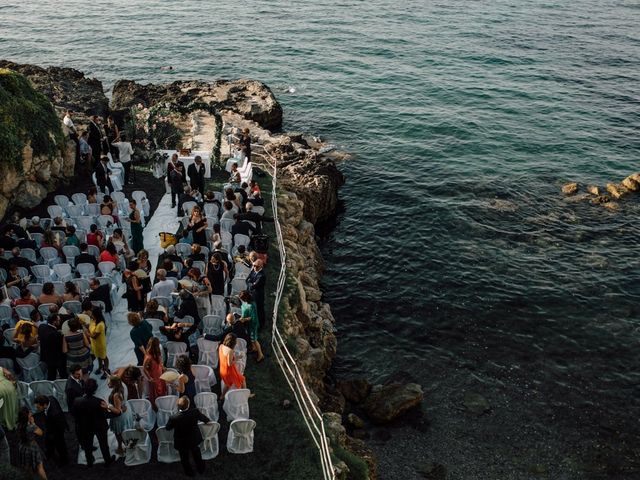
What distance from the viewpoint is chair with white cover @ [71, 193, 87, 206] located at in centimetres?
2089

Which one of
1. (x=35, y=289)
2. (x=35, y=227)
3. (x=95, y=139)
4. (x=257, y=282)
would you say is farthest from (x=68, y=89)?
(x=257, y=282)

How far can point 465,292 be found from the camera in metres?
25.6

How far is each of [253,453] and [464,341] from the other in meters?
Result: 12.9

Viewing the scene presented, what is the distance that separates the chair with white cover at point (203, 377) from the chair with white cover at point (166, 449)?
145 centimetres

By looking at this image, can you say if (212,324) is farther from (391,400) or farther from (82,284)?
(391,400)

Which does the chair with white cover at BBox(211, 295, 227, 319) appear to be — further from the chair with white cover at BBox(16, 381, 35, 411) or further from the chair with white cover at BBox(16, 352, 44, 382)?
the chair with white cover at BBox(16, 381, 35, 411)

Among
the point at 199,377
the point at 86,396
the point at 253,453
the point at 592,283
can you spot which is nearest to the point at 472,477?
the point at 253,453

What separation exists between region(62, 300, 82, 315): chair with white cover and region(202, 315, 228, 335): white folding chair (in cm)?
314

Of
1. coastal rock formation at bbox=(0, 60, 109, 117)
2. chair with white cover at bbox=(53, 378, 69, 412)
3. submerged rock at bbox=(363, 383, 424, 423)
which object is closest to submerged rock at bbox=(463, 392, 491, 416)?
submerged rock at bbox=(363, 383, 424, 423)

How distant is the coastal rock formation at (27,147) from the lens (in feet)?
65.6

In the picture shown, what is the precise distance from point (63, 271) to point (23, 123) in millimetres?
8043

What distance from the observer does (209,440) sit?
1166 centimetres

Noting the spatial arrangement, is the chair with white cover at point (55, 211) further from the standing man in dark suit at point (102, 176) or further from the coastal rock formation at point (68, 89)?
the coastal rock formation at point (68, 89)

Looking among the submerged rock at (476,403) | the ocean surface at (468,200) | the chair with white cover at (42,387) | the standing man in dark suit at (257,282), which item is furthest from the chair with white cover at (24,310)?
the submerged rock at (476,403)
